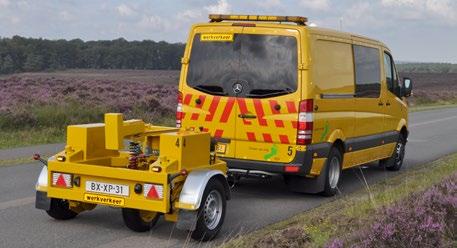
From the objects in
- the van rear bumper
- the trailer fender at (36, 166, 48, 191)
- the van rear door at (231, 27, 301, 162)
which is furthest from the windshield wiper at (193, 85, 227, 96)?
the trailer fender at (36, 166, 48, 191)

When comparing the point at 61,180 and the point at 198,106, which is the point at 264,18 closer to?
the point at 198,106

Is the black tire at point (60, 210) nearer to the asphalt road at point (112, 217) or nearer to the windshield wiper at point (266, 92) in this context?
the asphalt road at point (112, 217)

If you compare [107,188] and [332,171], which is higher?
[107,188]

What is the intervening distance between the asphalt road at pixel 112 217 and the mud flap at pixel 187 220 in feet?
0.68

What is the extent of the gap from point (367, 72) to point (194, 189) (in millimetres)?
5246

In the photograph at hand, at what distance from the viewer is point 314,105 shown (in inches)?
347

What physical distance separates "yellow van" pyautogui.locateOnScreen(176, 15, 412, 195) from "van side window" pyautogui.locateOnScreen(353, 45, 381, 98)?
0.47m

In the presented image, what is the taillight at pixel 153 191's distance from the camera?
6.42 m

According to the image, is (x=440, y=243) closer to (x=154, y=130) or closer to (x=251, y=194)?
(x=154, y=130)

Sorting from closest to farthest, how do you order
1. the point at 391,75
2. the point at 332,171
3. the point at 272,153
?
the point at 272,153 → the point at 332,171 → the point at 391,75

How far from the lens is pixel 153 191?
21.2 feet

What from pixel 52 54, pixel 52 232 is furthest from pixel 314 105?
pixel 52 54

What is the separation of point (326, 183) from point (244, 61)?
6.90ft

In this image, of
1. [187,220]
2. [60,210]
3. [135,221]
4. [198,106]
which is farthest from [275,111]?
[60,210]
